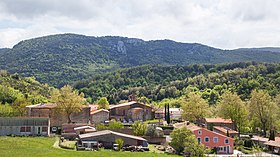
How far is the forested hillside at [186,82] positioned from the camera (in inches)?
5094

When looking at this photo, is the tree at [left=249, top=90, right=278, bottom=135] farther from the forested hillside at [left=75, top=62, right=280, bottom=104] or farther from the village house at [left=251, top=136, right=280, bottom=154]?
the forested hillside at [left=75, top=62, right=280, bottom=104]

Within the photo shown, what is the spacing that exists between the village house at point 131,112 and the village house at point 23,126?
90.8 ft

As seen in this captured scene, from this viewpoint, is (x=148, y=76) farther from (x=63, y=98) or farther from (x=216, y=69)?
(x=63, y=98)

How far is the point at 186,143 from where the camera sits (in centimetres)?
5084

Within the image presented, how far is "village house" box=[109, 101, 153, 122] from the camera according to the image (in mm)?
85062

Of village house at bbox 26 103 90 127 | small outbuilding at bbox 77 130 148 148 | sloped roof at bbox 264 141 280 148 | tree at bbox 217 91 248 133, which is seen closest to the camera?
small outbuilding at bbox 77 130 148 148

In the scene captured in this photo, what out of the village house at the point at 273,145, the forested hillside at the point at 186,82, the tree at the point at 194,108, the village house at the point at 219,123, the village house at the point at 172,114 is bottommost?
the village house at the point at 273,145

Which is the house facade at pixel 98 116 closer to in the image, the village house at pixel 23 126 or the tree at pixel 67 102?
the tree at pixel 67 102

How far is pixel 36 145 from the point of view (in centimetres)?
4600

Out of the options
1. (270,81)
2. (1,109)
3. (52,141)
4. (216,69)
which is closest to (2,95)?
(1,109)

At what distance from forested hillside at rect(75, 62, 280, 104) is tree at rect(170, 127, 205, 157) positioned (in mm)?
70453

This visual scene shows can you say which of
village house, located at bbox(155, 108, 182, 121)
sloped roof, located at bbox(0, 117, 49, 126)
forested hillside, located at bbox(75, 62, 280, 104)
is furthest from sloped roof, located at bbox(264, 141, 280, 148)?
forested hillside, located at bbox(75, 62, 280, 104)

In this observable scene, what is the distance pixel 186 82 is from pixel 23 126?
114m

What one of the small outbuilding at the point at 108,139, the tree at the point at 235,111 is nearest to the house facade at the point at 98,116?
the small outbuilding at the point at 108,139
